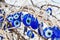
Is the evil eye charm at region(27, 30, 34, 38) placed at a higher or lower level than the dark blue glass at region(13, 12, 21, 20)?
lower

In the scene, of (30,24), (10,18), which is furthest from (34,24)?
(10,18)

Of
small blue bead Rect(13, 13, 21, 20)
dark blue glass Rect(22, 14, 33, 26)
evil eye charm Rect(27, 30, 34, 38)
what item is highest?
small blue bead Rect(13, 13, 21, 20)

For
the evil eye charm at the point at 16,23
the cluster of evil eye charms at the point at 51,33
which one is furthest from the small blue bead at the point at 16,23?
the cluster of evil eye charms at the point at 51,33

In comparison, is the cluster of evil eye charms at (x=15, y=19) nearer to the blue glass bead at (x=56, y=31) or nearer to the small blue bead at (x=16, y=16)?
the small blue bead at (x=16, y=16)

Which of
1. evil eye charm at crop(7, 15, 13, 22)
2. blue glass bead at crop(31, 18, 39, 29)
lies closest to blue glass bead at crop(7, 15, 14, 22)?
evil eye charm at crop(7, 15, 13, 22)

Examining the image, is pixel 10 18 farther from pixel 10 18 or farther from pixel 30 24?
pixel 30 24

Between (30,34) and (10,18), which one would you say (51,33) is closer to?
(30,34)

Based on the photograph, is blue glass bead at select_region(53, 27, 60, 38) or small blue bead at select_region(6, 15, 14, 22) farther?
small blue bead at select_region(6, 15, 14, 22)

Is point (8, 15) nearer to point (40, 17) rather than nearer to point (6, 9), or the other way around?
point (6, 9)

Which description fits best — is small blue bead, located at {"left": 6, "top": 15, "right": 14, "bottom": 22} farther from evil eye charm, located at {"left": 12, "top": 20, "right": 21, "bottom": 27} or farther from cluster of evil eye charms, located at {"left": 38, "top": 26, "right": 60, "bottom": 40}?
cluster of evil eye charms, located at {"left": 38, "top": 26, "right": 60, "bottom": 40}

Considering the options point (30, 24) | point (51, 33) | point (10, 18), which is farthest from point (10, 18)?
point (51, 33)

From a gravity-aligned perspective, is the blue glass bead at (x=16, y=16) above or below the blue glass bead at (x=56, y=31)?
above

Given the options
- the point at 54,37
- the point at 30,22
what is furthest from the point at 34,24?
the point at 54,37
